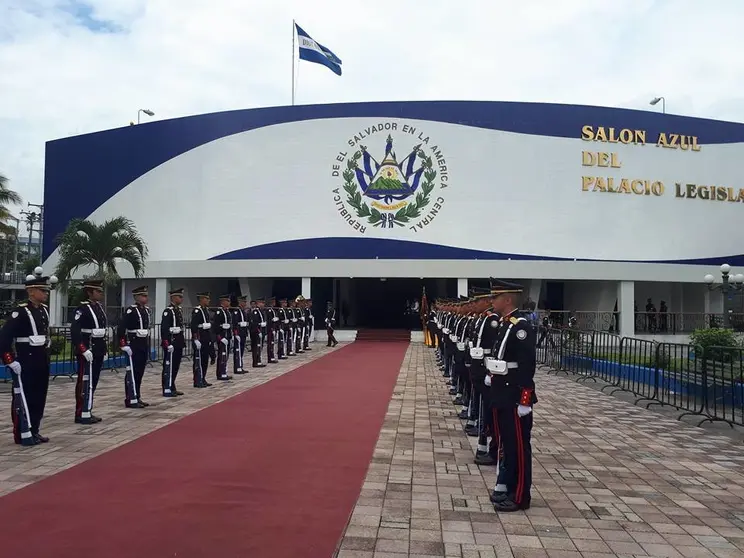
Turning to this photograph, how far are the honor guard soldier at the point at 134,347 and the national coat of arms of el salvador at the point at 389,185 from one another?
58.0ft

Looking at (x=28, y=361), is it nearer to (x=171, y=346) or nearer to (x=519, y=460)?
(x=171, y=346)

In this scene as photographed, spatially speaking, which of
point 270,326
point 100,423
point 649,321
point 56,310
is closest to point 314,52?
point 270,326

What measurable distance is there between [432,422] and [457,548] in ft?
13.8

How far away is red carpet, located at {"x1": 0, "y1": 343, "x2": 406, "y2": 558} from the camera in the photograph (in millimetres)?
3703

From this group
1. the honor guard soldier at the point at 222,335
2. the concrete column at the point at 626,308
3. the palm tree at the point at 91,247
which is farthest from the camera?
the concrete column at the point at 626,308

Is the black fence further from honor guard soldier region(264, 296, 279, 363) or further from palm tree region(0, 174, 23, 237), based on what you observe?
palm tree region(0, 174, 23, 237)

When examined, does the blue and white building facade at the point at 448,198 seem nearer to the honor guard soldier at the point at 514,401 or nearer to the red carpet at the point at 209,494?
the red carpet at the point at 209,494

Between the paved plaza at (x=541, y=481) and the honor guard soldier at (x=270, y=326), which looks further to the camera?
the honor guard soldier at (x=270, y=326)

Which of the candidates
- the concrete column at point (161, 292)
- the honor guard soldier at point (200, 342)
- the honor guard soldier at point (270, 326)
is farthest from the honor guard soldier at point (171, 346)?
the concrete column at point (161, 292)

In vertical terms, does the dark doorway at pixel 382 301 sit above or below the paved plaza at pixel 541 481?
above

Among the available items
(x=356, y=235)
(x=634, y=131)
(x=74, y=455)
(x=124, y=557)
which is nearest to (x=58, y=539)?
(x=124, y=557)

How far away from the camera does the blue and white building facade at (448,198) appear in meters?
25.5

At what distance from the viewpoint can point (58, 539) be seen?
3.75 m

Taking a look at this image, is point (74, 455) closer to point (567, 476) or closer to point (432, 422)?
point (432, 422)
